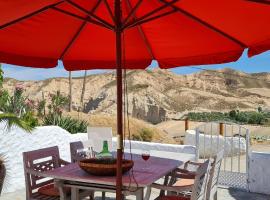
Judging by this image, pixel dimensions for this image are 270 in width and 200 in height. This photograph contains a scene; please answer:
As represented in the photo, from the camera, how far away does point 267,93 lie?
64875 mm

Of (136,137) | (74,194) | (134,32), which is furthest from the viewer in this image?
(136,137)

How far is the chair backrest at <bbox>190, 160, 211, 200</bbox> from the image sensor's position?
11.4ft

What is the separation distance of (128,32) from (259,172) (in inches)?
132

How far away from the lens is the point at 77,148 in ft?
17.0

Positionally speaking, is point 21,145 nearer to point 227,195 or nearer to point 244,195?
point 227,195

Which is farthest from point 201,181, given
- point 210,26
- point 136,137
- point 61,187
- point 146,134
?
point 146,134

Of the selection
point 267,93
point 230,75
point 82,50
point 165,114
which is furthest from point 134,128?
point 230,75

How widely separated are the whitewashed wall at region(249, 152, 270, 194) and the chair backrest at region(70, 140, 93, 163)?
2.85m

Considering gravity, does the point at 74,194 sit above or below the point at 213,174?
below

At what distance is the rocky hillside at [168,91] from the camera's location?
54188 millimetres

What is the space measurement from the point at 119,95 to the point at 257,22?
4.44 ft

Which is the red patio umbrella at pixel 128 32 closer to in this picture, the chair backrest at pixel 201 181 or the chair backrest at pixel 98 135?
the chair backrest at pixel 201 181

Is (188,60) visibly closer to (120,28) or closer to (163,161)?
(163,161)

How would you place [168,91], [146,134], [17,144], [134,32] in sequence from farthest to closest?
[168,91], [146,134], [17,144], [134,32]
